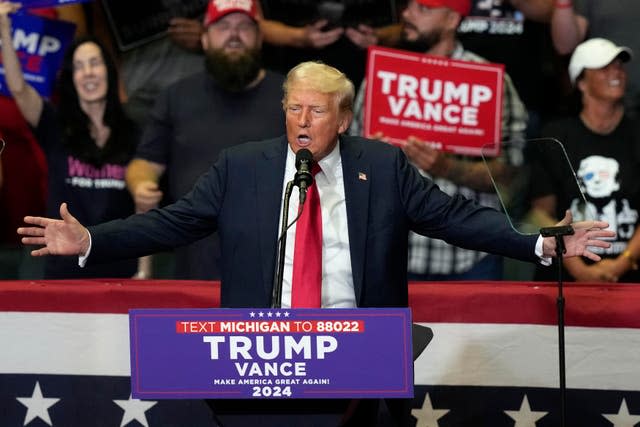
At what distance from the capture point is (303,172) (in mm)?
3611

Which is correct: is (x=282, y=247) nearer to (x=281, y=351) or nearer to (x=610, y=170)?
(x=281, y=351)

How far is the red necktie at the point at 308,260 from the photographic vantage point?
3.91m

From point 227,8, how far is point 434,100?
3.76 feet

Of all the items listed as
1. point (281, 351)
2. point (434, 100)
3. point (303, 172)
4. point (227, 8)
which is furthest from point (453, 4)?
point (281, 351)

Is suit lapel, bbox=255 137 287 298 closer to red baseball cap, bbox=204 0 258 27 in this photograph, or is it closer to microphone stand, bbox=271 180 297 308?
microphone stand, bbox=271 180 297 308

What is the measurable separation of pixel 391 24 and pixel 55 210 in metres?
2.08

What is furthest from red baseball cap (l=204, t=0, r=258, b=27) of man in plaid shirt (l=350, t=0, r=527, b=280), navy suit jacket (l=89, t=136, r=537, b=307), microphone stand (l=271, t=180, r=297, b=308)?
microphone stand (l=271, t=180, r=297, b=308)

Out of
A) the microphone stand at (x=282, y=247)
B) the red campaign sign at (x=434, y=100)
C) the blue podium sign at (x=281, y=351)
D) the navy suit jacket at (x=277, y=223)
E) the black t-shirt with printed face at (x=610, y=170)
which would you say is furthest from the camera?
the black t-shirt with printed face at (x=610, y=170)

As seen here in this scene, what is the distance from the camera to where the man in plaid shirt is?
19.4ft

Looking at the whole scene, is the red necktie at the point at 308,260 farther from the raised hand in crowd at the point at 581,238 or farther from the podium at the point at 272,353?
the raised hand in crowd at the point at 581,238

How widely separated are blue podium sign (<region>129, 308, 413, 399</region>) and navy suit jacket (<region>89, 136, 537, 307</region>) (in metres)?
0.47

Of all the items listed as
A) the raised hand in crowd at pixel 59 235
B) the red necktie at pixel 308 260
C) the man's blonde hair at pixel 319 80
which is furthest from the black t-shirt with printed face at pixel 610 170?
the raised hand in crowd at pixel 59 235

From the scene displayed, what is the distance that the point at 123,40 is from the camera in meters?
6.88

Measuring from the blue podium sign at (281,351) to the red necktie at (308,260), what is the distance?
1.31 feet
